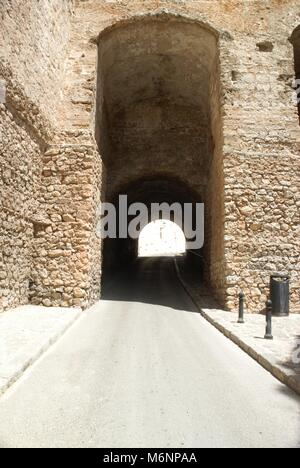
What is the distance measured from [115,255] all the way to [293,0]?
1254cm

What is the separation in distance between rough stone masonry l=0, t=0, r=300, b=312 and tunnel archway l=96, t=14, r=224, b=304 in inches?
3.0

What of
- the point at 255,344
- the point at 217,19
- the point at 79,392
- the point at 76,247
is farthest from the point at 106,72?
the point at 79,392

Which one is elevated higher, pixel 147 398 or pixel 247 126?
pixel 247 126

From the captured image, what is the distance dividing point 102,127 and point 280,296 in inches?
326

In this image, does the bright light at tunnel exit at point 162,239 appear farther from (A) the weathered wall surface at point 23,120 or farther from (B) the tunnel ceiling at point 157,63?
(A) the weathered wall surface at point 23,120

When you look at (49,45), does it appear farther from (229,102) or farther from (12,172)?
(229,102)

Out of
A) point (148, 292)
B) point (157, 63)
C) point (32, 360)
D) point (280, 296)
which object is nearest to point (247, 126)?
point (280, 296)

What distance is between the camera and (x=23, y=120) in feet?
25.5

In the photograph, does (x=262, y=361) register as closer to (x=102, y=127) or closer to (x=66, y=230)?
(x=66, y=230)

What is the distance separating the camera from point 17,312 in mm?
7293

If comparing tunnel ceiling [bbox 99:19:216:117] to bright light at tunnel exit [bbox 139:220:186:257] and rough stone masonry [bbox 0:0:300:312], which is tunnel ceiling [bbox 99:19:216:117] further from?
bright light at tunnel exit [bbox 139:220:186:257]

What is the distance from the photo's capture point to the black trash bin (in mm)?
8172

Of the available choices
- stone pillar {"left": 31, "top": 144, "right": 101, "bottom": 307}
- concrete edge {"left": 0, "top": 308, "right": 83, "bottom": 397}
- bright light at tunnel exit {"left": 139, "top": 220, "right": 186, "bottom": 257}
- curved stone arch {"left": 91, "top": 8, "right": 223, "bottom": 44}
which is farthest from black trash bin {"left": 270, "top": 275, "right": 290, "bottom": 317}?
bright light at tunnel exit {"left": 139, "top": 220, "right": 186, "bottom": 257}

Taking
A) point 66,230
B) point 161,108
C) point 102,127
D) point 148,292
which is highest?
point 161,108
